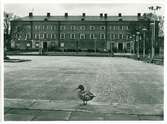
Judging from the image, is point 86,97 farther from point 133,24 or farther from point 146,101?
point 133,24

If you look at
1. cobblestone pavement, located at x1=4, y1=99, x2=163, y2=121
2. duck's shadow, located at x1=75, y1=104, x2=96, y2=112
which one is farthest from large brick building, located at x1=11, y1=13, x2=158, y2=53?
duck's shadow, located at x1=75, y1=104, x2=96, y2=112

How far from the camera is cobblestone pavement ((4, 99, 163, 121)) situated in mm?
6605

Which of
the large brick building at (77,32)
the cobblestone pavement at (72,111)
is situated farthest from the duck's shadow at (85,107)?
the large brick building at (77,32)

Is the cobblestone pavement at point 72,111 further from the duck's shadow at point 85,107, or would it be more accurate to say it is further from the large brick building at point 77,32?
the large brick building at point 77,32

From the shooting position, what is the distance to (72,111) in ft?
23.8

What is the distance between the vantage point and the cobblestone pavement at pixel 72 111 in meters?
6.61

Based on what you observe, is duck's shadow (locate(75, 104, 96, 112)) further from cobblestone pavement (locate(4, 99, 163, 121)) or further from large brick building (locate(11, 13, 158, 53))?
large brick building (locate(11, 13, 158, 53))

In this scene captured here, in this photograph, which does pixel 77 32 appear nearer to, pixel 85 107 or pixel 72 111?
pixel 85 107

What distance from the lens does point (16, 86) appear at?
11.7 meters

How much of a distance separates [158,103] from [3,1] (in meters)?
4.62

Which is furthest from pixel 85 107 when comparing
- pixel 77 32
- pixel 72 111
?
pixel 77 32

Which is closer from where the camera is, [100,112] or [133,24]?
[100,112]

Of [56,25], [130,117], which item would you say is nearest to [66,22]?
[56,25]

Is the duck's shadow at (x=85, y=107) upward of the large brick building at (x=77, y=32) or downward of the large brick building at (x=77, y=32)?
downward
